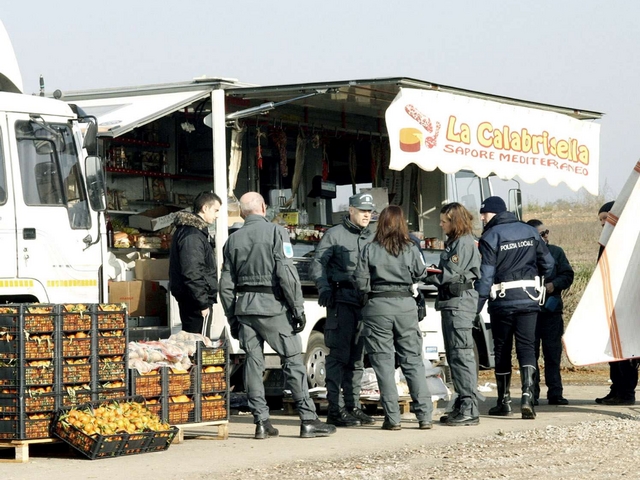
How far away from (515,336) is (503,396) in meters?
0.70

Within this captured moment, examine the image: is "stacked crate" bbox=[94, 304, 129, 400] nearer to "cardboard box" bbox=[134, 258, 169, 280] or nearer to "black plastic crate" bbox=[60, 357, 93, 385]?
"black plastic crate" bbox=[60, 357, 93, 385]

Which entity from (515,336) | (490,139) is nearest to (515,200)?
(490,139)

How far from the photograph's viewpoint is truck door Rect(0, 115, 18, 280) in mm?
10141

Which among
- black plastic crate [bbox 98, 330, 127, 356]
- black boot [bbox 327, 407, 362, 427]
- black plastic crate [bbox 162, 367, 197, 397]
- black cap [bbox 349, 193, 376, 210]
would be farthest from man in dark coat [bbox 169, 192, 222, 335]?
black plastic crate [bbox 98, 330, 127, 356]

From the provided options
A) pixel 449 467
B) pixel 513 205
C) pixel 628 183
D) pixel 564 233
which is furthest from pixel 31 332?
pixel 564 233

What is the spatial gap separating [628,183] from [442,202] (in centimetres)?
497

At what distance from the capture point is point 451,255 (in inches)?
424

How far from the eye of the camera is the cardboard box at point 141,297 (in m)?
11.9

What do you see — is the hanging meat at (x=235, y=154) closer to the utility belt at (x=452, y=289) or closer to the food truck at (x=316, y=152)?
the food truck at (x=316, y=152)

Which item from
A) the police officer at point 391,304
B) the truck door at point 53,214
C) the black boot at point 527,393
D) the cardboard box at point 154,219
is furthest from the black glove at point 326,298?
the cardboard box at point 154,219

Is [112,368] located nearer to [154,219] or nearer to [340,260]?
[340,260]

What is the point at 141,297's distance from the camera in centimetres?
1200

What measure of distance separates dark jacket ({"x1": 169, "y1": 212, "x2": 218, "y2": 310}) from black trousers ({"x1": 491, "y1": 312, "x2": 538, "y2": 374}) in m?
2.74

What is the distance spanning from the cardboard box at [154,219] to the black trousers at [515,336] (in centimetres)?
388
